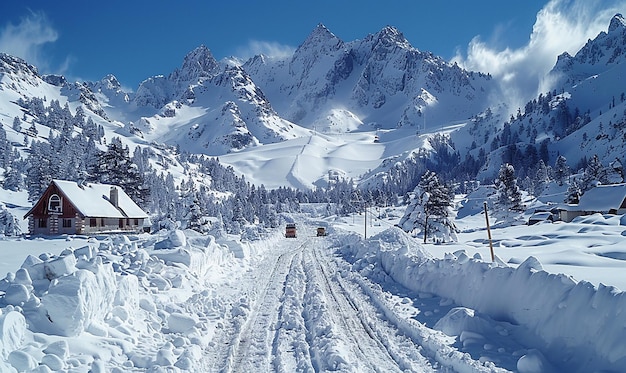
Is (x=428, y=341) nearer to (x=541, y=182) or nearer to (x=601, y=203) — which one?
(x=601, y=203)

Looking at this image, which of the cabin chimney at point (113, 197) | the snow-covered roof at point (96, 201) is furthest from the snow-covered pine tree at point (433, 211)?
the cabin chimney at point (113, 197)

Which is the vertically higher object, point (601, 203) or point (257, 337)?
point (601, 203)

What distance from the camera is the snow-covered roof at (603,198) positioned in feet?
192

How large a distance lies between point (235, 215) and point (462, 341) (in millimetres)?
86742

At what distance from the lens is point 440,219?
47.5 m

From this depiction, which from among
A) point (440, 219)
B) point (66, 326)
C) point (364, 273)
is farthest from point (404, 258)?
point (440, 219)

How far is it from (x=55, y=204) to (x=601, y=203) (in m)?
66.8

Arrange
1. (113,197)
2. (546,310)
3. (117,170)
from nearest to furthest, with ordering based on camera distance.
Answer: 1. (546,310)
2. (113,197)
3. (117,170)

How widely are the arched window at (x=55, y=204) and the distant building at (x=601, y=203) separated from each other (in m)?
65.6

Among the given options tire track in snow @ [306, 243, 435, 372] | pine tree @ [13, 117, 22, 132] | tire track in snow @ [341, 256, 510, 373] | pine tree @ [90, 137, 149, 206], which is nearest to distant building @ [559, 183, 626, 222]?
tire track in snow @ [341, 256, 510, 373]

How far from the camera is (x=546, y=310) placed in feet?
30.0

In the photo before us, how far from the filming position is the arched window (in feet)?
144

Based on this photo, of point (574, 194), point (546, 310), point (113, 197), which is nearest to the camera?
point (546, 310)

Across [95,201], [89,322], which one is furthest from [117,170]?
[89,322]
